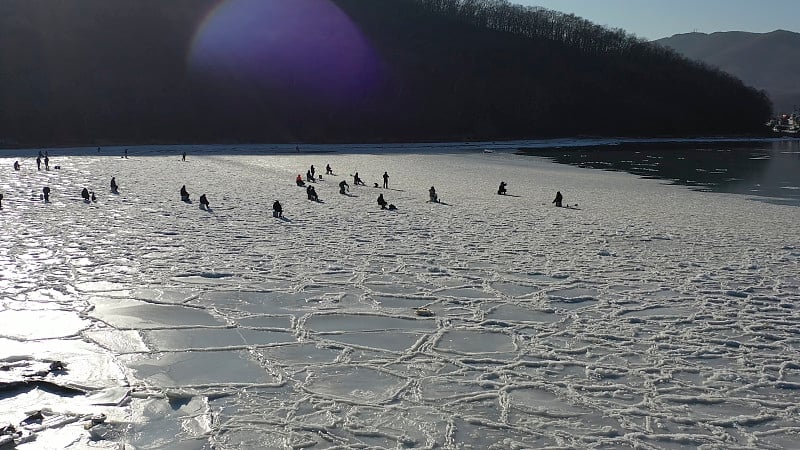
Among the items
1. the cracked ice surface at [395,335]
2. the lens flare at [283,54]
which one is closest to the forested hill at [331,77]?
the lens flare at [283,54]

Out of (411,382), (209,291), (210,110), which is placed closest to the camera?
(411,382)

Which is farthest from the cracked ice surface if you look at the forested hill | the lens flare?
the lens flare

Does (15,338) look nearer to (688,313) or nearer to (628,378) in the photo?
(628,378)

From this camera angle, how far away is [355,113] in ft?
331

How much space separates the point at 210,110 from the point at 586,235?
85058 millimetres

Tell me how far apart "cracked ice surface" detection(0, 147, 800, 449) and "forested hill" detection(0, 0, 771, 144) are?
6928 cm

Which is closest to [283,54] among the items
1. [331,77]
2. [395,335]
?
[331,77]

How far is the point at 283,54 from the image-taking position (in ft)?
357

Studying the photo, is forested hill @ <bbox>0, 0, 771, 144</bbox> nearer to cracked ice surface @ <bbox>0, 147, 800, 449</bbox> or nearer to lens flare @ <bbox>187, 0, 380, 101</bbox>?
lens flare @ <bbox>187, 0, 380, 101</bbox>

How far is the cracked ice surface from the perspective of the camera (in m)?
4.96

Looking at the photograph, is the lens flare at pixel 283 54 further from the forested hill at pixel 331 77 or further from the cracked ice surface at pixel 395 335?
the cracked ice surface at pixel 395 335

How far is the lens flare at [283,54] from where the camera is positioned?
101 metres

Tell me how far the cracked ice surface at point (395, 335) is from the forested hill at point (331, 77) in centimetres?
6928

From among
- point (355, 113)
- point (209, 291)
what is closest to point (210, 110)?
point (355, 113)
